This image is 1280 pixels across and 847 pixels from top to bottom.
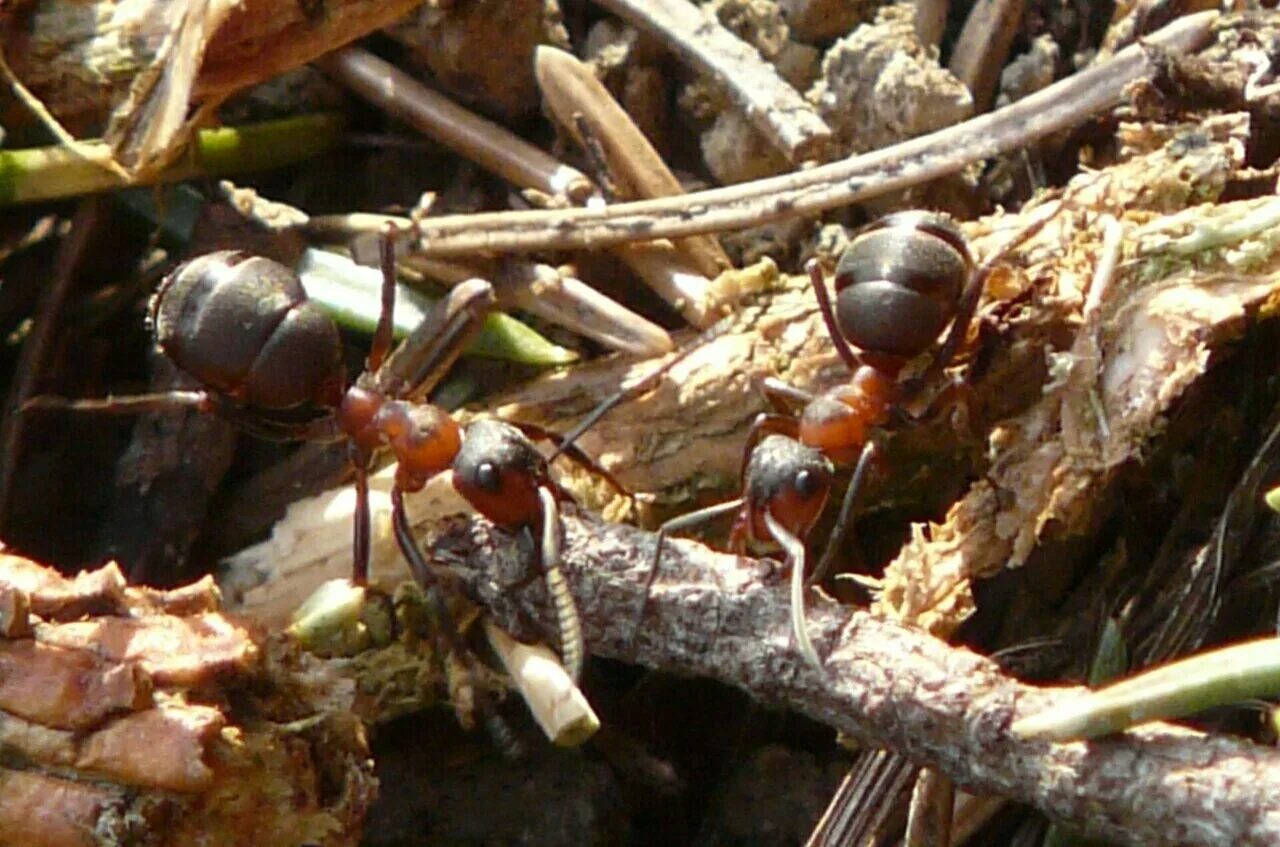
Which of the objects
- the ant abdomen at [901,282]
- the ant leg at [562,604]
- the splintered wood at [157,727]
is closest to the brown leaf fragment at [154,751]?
the splintered wood at [157,727]

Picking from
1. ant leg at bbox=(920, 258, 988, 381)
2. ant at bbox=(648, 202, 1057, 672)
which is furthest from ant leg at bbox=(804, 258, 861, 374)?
ant leg at bbox=(920, 258, 988, 381)

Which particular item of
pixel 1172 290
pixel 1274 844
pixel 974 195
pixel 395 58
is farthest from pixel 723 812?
pixel 395 58

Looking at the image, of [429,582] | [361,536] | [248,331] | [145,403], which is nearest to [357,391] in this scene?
[248,331]

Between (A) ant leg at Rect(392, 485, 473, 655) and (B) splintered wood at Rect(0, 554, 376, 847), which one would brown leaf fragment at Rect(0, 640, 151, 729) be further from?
(A) ant leg at Rect(392, 485, 473, 655)

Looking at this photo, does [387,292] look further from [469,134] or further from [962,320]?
[962,320]

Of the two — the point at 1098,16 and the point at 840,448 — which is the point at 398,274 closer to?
the point at 840,448
